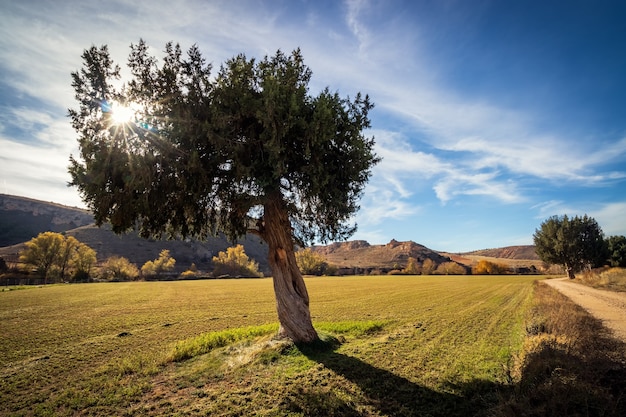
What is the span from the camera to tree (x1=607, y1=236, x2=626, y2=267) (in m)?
69.9

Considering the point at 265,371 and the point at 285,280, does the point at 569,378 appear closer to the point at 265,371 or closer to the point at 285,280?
the point at 265,371

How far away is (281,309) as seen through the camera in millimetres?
12875

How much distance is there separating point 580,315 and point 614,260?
75.3 m

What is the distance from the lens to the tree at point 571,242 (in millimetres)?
63656

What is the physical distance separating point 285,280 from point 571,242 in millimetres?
74345

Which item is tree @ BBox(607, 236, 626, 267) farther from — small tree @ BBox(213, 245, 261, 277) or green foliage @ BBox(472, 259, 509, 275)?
small tree @ BBox(213, 245, 261, 277)

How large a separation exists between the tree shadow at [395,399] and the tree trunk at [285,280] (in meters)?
3.29

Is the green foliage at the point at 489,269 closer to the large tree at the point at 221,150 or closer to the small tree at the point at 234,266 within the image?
the small tree at the point at 234,266

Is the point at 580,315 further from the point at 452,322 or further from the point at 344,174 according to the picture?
the point at 344,174

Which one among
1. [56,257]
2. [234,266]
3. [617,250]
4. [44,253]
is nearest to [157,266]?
[234,266]

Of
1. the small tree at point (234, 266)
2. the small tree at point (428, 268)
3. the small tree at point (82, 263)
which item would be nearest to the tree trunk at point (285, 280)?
the small tree at point (82, 263)

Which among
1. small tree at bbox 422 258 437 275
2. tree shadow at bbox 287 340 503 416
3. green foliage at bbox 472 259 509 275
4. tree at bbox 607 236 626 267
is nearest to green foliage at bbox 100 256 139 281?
tree shadow at bbox 287 340 503 416

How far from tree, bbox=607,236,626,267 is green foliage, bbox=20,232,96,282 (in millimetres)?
141700

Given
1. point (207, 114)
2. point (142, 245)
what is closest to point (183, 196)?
point (207, 114)
